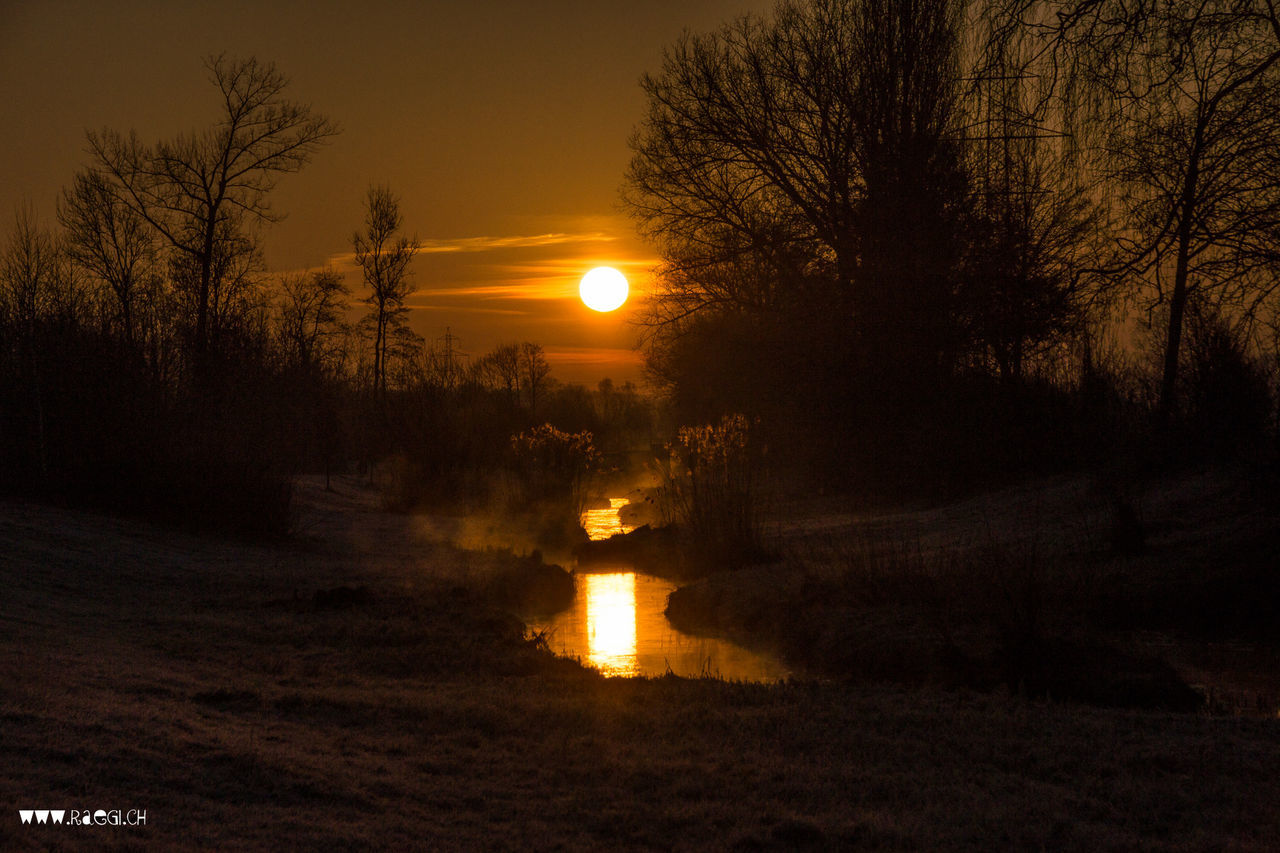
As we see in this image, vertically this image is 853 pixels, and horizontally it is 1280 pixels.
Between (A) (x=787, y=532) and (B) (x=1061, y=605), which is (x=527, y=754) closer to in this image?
(B) (x=1061, y=605)

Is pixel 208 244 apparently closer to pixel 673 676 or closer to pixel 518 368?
pixel 673 676

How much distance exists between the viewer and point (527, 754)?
640cm

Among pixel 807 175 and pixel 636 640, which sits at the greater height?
pixel 807 175

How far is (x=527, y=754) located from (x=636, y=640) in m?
7.22

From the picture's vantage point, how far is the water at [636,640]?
11.6 meters

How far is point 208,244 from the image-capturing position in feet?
105

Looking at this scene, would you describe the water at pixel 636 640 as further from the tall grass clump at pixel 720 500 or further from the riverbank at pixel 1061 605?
the tall grass clump at pixel 720 500

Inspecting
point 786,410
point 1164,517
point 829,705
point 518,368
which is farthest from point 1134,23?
point 518,368

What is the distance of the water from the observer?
1164cm

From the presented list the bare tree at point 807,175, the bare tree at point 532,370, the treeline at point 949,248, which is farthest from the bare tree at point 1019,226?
the bare tree at point 532,370

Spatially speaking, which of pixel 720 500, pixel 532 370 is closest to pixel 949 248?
pixel 720 500

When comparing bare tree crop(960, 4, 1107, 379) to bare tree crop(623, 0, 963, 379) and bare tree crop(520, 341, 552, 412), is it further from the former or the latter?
bare tree crop(520, 341, 552, 412)

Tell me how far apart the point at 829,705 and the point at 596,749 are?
2045 millimetres

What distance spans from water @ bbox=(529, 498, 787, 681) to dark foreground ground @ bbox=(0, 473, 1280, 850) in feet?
7.58
